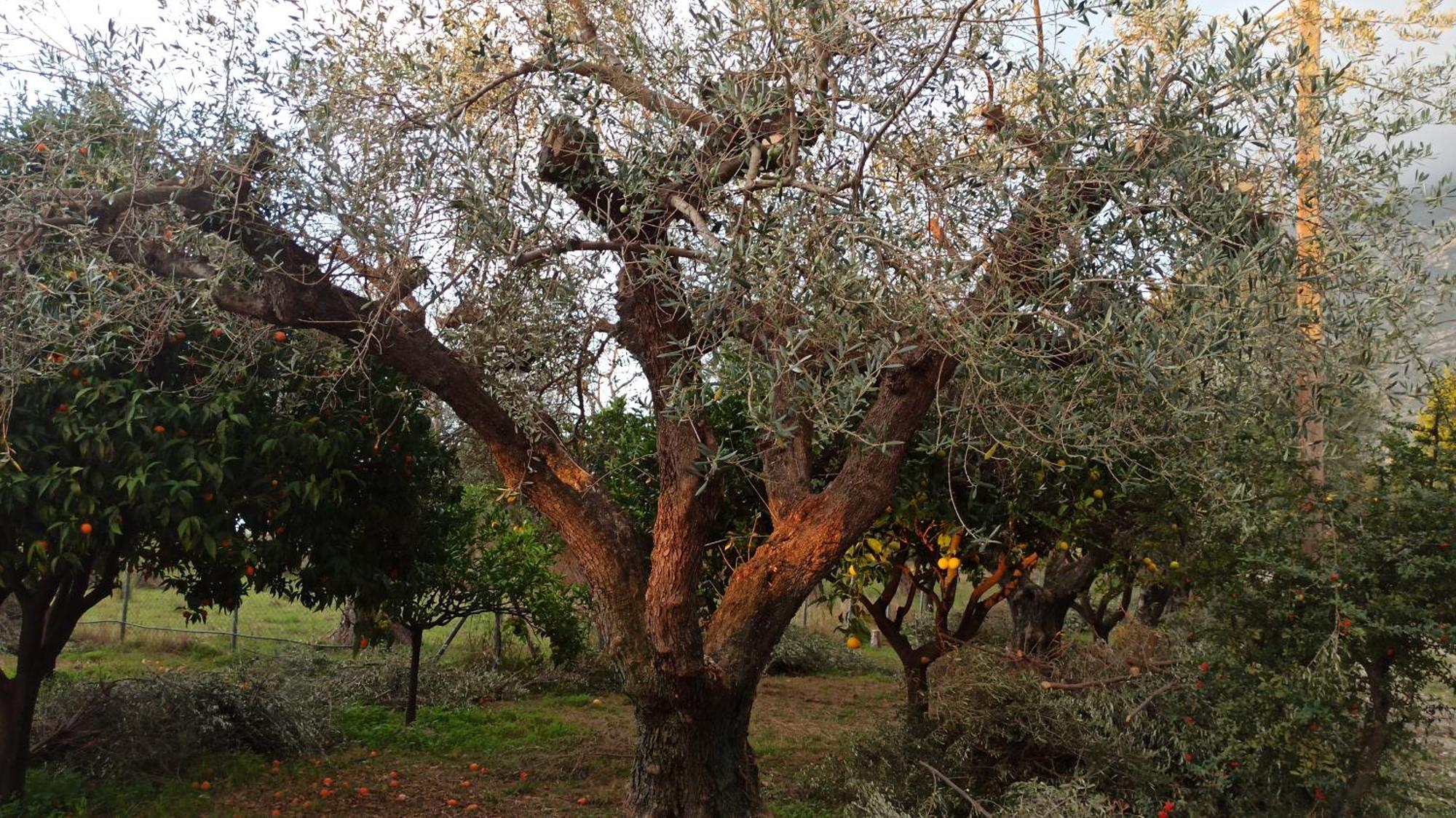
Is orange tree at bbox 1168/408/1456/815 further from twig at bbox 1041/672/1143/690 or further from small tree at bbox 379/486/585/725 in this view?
small tree at bbox 379/486/585/725

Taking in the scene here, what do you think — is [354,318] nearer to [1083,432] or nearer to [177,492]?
[177,492]

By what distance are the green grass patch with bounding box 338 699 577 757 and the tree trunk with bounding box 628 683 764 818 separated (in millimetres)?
3567

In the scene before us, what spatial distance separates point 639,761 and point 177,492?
2.85 metres

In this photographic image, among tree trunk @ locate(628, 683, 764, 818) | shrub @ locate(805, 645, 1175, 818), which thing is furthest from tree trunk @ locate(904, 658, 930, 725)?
tree trunk @ locate(628, 683, 764, 818)

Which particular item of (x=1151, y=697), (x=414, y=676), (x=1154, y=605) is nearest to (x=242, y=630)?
(x=414, y=676)

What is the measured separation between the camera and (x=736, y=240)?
14.1ft

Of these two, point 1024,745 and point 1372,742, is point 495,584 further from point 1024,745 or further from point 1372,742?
point 1372,742

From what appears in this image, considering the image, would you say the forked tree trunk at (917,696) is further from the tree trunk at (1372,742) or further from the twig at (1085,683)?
the tree trunk at (1372,742)

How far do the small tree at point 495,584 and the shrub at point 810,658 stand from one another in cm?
369

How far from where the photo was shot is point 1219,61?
4.60 metres

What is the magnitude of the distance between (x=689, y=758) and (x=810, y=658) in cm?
907

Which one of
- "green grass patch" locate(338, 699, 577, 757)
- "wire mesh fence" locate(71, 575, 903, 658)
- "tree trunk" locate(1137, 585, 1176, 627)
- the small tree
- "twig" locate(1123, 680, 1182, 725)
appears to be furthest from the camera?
"wire mesh fence" locate(71, 575, 903, 658)

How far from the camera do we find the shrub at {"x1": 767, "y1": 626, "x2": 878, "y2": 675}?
14203 millimetres

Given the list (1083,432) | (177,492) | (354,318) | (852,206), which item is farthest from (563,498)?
(1083,432)
